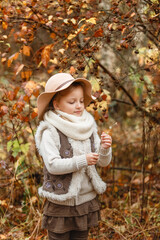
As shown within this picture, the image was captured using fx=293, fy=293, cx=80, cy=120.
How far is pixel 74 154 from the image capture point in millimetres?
2264

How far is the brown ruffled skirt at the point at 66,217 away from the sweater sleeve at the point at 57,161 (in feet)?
A: 1.09

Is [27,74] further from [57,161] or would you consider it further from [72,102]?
[57,161]

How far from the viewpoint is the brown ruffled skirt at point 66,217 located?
2260mm

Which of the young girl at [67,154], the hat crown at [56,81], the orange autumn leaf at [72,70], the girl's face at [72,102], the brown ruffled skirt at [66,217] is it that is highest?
the hat crown at [56,81]

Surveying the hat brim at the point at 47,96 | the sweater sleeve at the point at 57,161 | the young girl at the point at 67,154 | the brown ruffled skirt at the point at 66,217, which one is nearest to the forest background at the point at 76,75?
the hat brim at the point at 47,96

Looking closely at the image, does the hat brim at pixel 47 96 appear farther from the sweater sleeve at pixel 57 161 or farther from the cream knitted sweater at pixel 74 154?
the sweater sleeve at pixel 57 161

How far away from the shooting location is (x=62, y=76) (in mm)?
2318

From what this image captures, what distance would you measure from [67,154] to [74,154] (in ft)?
0.18

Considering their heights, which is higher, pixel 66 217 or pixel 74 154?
pixel 74 154

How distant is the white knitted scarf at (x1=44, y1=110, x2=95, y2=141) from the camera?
221cm

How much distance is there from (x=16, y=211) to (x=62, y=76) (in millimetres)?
2177

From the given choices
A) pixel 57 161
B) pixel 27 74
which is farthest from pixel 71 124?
pixel 27 74

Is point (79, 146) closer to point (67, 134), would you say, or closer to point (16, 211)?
point (67, 134)

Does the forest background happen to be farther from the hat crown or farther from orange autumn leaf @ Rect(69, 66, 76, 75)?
the hat crown
